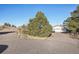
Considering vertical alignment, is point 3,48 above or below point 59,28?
below

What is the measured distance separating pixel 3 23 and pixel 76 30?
1.70 meters

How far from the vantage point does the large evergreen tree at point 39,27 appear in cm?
569

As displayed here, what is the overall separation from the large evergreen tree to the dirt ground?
0.17m

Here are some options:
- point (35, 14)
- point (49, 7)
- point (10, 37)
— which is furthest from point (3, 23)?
point (49, 7)

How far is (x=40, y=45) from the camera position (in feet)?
18.5

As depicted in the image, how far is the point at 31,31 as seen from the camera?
571 centimetres

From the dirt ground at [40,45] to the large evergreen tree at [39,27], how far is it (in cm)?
17

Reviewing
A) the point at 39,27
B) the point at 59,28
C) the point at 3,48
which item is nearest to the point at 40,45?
the point at 39,27

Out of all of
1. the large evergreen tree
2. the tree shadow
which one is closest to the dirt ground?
the tree shadow

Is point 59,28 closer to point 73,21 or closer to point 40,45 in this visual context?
point 73,21

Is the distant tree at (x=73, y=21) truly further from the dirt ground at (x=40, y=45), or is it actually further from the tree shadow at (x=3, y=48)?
the tree shadow at (x=3, y=48)

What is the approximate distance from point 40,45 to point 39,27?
426mm

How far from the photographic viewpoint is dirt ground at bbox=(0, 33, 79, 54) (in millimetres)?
5598
